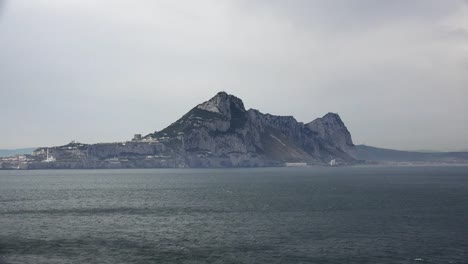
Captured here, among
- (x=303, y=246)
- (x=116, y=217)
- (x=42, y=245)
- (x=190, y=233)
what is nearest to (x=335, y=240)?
(x=303, y=246)

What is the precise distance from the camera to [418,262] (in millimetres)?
72812

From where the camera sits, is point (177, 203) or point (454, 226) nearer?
point (454, 226)

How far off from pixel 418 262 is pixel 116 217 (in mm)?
84971

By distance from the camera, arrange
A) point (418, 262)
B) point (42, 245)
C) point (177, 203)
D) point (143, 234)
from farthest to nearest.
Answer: point (177, 203)
point (143, 234)
point (42, 245)
point (418, 262)

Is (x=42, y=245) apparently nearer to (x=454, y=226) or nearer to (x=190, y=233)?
(x=190, y=233)

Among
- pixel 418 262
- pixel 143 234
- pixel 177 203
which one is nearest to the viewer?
pixel 418 262

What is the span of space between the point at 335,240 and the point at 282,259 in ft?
64.9

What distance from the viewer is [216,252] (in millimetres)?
81875

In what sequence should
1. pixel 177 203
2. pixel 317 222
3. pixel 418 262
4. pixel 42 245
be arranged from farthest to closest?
pixel 177 203 → pixel 317 222 → pixel 42 245 → pixel 418 262

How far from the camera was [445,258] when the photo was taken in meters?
75.1

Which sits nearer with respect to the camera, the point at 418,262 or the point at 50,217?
A: the point at 418,262

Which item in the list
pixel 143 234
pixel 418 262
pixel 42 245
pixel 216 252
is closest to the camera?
pixel 418 262

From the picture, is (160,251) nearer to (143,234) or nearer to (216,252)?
(216,252)

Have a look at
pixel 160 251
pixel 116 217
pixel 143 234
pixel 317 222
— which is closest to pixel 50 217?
pixel 116 217
